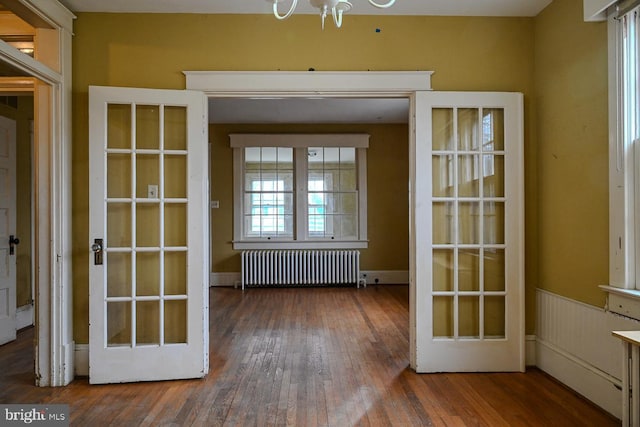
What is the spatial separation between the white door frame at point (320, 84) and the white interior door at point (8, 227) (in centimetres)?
254

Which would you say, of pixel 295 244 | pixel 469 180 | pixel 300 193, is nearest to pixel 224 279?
pixel 295 244

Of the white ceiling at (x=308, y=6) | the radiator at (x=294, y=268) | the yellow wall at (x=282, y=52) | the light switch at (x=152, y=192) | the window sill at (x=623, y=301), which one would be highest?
the white ceiling at (x=308, y=6)

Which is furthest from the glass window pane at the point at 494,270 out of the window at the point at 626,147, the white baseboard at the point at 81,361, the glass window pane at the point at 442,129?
the white baseboard at the point at 81,361

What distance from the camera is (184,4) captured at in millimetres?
2922

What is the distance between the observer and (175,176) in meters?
2.99

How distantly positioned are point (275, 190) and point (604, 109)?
516cm

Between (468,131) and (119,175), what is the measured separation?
276cm

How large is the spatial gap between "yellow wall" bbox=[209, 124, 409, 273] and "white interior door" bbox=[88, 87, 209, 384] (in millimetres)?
3837

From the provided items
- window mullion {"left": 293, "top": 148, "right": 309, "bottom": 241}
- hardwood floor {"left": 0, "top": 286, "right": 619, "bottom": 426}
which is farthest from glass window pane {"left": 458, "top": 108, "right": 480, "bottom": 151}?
window mullion {"left": 293, "top": 148, "right": 309, "bottom": 241}

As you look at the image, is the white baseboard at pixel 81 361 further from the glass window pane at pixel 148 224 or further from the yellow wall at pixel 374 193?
the yellow wall at pixel 374 193

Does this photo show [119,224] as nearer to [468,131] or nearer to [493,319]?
[468,131]

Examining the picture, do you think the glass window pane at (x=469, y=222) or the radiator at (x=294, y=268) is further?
the radiator at (x=294, y=268)

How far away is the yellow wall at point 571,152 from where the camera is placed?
251 centimetres
